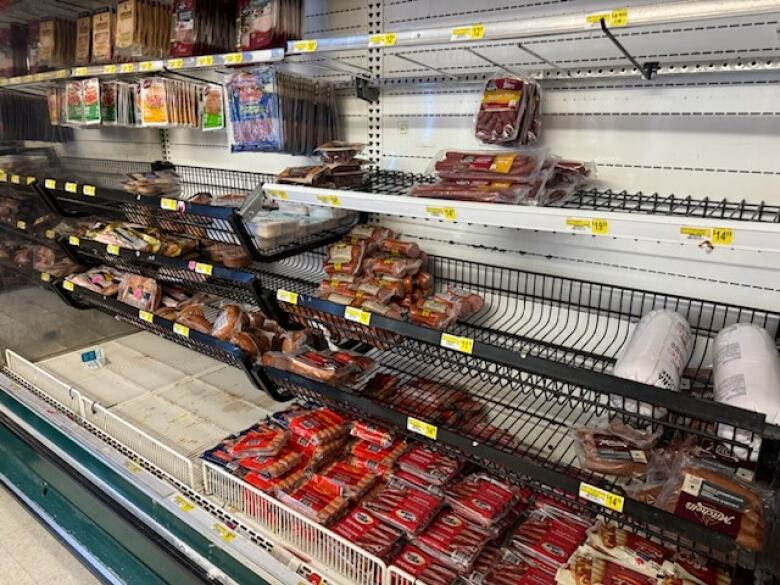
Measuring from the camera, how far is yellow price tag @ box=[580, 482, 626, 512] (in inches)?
43.8

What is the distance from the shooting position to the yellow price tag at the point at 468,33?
4.13 feet

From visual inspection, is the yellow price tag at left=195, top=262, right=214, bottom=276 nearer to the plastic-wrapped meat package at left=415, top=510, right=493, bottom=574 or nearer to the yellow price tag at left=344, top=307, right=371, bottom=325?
the yellow price tag at left=344, top=307, right=371, bottom=325

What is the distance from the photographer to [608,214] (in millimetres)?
1136

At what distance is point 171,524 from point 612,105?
1.88 meters

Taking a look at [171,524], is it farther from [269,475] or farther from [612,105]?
[612,105]

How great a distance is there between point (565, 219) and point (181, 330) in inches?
56.0

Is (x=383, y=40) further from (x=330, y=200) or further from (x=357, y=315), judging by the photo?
(x=357, y=315)

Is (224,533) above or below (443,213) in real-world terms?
below

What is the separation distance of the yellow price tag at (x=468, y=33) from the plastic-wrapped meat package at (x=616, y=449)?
3.18 feet

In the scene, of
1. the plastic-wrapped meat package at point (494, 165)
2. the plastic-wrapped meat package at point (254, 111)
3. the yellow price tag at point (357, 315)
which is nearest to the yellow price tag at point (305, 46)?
the plastic-wrapped meat package at point (254, 111)

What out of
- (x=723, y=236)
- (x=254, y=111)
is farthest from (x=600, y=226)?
(x=254, y=111)

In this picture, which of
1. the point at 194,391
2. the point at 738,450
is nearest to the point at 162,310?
the point at 194,391

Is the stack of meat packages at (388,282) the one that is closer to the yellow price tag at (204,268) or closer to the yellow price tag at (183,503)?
the yellow price tag at (204,268)

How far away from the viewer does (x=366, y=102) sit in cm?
210
